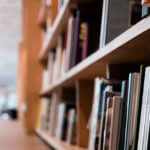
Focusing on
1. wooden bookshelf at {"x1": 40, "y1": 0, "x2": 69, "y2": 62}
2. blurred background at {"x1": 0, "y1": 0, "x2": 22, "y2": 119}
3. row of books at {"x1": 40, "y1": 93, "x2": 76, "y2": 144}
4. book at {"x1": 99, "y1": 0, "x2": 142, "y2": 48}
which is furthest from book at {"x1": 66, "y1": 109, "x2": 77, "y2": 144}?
blurred background at {"x1": 0, "y1": 0, "x2": 22, "y2": 119}

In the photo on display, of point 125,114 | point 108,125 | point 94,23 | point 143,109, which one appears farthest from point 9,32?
point 143,109

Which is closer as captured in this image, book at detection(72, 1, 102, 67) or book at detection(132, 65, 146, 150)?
book at detection(132, 65, 146, 150)

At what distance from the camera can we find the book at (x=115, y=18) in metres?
0.98

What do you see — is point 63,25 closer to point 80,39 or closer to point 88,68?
point 80,39

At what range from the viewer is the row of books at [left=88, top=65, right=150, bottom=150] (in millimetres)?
671

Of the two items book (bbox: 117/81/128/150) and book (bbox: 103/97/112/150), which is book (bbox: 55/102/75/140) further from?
book (bbox: 117/81/128/150)

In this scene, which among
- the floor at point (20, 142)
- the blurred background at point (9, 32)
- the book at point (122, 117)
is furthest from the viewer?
the blurred background at point (9, 32)

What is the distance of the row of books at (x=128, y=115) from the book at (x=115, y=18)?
19 centimetres

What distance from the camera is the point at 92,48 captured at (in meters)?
1.40

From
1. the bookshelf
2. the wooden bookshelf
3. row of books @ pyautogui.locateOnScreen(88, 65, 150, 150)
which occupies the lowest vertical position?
row of books @ pyautogui.locateOnScreen(88, 65, 150, 150)

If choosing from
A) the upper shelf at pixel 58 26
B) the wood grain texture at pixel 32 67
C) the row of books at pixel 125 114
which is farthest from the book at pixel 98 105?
the wood grain texture at pixel 32 67

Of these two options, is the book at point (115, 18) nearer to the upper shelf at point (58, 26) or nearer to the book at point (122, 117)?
the book at point (122, 117)

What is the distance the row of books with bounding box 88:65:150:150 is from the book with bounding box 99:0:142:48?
0.19 metres

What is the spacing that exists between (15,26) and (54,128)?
11.3 ft
